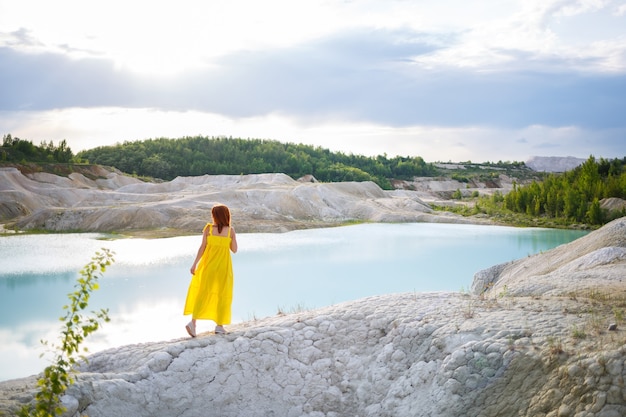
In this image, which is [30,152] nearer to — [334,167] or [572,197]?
[334,167]

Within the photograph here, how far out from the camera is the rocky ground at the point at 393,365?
506 centimetres

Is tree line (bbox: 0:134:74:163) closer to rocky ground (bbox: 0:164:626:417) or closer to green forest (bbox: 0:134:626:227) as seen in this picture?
green forest (bbox: 0:134:626:227)

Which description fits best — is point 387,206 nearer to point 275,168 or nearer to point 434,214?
point 434,214

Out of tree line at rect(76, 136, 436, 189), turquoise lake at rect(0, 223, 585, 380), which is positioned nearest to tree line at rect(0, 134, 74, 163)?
tree line at rect(76, 136, 436, 189)

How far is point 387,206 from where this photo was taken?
39625 mm

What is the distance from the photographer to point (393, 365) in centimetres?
627

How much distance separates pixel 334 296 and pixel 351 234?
15043mm

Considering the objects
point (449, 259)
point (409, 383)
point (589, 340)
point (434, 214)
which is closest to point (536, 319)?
point (589, 340)

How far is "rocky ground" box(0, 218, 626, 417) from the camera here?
5059 mm

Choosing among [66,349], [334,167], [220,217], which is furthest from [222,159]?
[66,349]

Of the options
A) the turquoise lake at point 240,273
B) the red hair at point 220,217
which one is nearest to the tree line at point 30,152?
the turquoise lake at point 240,273

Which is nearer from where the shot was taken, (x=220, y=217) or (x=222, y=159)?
(x=220, y=217)

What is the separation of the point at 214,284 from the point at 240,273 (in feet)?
32.9

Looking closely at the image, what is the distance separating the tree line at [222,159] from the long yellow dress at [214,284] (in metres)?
56.0
